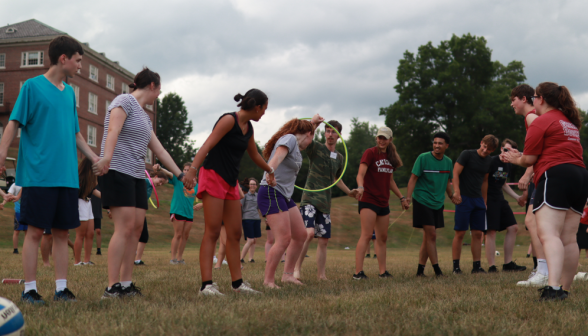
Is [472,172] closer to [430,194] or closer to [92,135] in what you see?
[430,194]

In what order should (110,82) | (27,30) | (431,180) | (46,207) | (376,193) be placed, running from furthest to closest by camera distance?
(110,82) < (27,30) < (431,180) < (376,193) < (46,207)

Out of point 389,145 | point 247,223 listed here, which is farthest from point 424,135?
point 389,145

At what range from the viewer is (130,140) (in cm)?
487

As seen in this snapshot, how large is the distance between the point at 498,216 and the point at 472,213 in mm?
589

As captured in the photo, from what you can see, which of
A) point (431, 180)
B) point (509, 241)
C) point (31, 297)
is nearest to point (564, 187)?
point (431, 180)

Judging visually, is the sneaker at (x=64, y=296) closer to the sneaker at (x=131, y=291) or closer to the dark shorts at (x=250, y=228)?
the sneaker at (x=131, y=291)

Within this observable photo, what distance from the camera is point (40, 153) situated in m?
4.50

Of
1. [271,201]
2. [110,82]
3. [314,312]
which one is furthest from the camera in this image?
[110,82]

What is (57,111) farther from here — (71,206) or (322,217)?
(322,217)

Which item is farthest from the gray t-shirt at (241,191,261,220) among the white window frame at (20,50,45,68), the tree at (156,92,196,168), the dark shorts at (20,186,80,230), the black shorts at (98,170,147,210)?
the tree at (156,92,196,168)

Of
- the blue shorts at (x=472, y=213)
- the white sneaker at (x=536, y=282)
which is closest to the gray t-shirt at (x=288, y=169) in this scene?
the white sneaker at (x=536, y=282)

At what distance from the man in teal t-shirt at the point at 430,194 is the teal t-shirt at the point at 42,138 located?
5492 mm

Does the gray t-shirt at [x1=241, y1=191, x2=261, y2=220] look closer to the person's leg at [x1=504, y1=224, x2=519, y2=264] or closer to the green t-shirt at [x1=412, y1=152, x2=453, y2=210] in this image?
the green t-shirt at [x1=412, y1=152, x2=453, y2=210]

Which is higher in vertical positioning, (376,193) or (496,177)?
(496,177)
